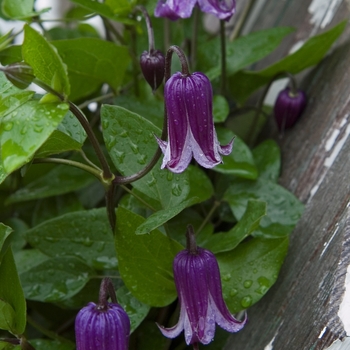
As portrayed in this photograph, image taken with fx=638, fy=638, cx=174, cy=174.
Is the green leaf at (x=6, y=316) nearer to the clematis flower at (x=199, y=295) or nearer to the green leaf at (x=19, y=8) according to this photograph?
the clematis flower at (x=199, y=295)

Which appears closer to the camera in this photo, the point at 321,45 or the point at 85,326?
the point at 85,326

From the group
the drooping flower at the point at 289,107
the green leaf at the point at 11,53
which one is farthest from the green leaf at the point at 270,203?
the green leaf at the point at 11,53

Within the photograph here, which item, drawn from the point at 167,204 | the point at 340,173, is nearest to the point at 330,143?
the point at 340,173

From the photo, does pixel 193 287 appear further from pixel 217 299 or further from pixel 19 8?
pixel 19 8

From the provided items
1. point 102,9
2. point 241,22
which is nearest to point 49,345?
point 102,9

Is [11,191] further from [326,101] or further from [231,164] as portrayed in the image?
[326,101]

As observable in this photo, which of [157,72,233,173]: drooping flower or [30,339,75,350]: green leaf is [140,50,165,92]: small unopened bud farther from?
[30,339,75,350]: green leaf
